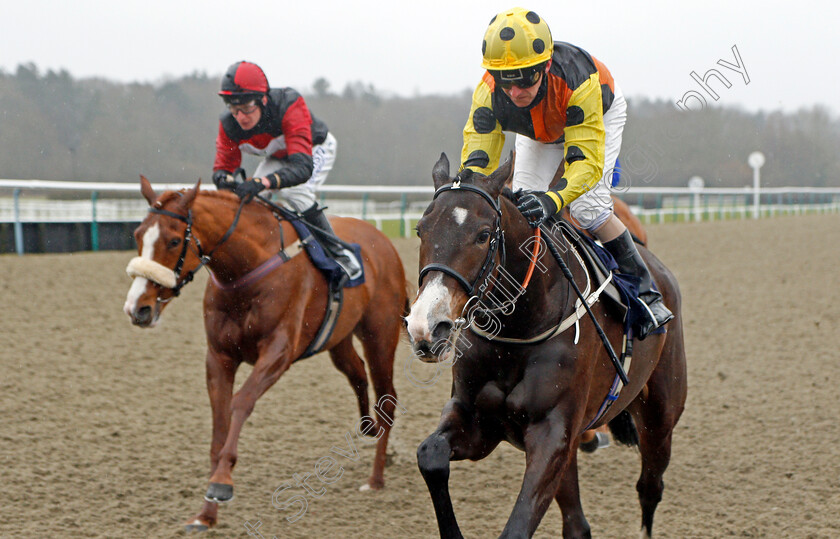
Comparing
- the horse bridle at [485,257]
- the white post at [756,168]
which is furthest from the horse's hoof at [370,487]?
the white post at [756,168]

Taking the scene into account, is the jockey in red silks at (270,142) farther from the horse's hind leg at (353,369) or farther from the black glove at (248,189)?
the horse's hind leg at (353,369)

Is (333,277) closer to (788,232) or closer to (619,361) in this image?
(619,361)

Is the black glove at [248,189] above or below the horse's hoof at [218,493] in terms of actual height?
above

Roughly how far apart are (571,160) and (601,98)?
A: 33 cm

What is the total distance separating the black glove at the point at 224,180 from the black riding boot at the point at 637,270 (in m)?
2.21

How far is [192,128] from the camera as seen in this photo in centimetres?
1449

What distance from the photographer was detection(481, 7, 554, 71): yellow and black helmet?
2.73 m

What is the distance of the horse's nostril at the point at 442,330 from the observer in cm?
208

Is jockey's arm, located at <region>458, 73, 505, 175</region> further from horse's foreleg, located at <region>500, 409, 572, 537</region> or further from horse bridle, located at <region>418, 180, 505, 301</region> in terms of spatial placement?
horse's foreleg, located at <region>500, 409, 572, 537</region>

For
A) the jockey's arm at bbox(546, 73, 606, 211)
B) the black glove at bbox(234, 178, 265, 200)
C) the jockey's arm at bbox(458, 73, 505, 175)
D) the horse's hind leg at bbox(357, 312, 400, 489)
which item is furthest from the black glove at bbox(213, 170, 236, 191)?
the jockey's arm at bbox(546, 73, 606, 211)

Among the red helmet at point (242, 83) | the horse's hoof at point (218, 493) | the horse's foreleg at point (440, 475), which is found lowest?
the horse's hoof at point (218, 493)

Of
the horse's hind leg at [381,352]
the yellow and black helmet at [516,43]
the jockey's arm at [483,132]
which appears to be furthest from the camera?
the horse's hind leg at [381,352]

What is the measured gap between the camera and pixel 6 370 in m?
6.33

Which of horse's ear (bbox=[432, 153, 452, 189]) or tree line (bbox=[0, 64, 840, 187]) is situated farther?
tree line (bbox=[0, 64, 840, 187])
